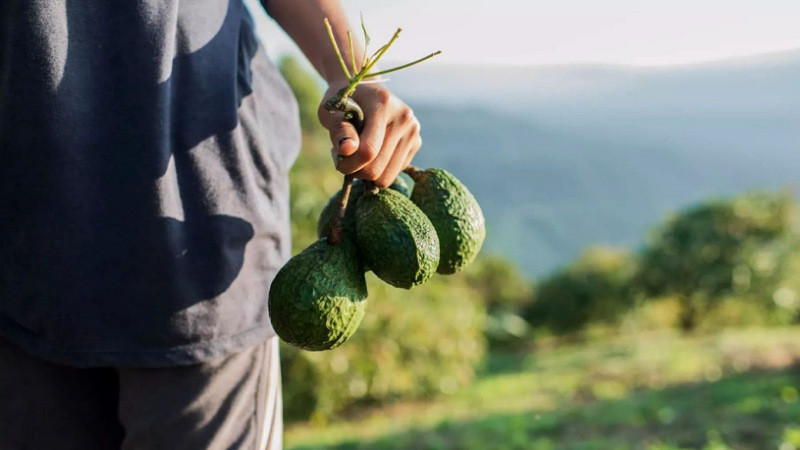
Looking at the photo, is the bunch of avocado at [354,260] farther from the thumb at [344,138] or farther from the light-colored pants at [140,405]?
the light-colored pants at [140,405]

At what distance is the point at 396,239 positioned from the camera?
4.48 ft

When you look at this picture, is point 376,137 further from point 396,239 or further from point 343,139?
point 396,239

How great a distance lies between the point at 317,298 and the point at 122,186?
489mm

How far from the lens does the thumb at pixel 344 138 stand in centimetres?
126

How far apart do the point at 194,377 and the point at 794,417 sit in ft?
18.4

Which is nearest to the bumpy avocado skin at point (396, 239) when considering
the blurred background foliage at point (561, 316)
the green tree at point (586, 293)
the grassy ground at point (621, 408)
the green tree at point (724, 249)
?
the grassy ground at point (621, 408)

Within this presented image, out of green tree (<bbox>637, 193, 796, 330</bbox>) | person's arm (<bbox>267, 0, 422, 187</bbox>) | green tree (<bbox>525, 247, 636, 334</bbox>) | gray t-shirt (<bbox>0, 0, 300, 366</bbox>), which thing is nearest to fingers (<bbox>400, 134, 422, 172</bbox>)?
person's arm (<bbox>267, 0, 422, 187</bbox>)

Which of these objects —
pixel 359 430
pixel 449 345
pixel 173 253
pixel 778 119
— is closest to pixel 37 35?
pixel 173 253

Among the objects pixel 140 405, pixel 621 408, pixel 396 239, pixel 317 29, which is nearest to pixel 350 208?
pixel 396 239

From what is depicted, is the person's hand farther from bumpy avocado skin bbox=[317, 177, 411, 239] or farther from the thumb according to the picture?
bumpy avocado skin bbox=[317, 177, 411, 239]

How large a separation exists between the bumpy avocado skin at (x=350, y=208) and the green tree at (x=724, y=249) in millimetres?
12354

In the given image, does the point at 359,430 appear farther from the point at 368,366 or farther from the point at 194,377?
the point at 194,377

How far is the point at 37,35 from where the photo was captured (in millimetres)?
1441

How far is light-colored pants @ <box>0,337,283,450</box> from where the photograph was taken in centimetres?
159
